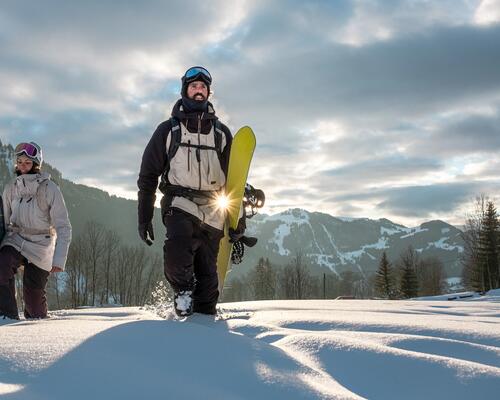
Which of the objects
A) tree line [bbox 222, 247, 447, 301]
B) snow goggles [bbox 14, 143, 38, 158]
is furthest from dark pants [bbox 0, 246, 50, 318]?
tree line [bbox 222, 247, 447, 301]

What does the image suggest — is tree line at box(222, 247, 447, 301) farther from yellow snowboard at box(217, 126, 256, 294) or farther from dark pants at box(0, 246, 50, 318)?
yellow snowboard at box(217, 126, 256, 294)

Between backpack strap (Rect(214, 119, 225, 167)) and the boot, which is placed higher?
backpack strap (Rect(214, 119, 225, 167))

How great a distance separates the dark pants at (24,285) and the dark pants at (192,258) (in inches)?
68.0

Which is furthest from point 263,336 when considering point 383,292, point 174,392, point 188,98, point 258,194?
point 383,292

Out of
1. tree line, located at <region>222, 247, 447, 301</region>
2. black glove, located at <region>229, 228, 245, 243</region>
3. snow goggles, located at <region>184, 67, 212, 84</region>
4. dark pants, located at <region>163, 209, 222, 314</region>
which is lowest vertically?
tree line, located at <region>222, 247, 447, 301</region>

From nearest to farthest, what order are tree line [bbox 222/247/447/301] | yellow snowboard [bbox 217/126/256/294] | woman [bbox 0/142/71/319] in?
yellow snowboard [bbox 217/126/256/294] → woman [bbox 0/142/71/319] → tree line [bbox 222/247/447/301]

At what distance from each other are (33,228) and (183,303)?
210cm

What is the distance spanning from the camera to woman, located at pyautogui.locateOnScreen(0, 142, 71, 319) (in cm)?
470

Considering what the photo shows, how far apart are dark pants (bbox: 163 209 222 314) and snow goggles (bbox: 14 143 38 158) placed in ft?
6.14

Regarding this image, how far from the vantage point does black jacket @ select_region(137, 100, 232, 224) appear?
4028 mm

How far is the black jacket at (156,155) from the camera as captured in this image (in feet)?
13.2

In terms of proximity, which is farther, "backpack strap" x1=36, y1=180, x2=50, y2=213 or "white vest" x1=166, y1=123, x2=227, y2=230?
"backpack strap" x1=36, y1=180, x2=50, y2=213

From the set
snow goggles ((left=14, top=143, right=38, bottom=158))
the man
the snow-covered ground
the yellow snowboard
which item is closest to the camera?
the snow-covered ground

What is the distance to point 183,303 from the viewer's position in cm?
366
